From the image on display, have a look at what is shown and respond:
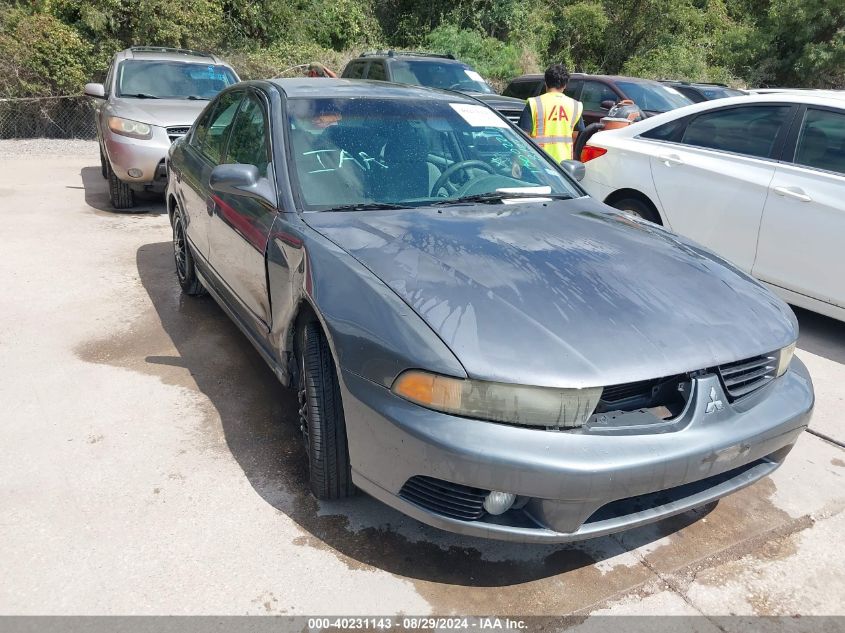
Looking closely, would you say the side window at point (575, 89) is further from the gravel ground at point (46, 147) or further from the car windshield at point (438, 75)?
the gravel ground at point (46, 147)

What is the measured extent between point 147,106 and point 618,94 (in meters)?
6.18

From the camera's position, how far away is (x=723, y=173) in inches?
200

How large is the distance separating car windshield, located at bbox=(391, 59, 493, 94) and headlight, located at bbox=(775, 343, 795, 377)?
8.13 m

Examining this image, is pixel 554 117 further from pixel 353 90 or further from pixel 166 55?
pixel 166 55

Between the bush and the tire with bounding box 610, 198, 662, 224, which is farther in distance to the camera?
the bush

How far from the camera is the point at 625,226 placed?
3279 mm

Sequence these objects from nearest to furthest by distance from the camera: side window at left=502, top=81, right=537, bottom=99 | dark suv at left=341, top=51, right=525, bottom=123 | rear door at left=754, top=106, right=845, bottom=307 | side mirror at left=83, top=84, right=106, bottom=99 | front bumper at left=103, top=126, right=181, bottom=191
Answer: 1. rear door at left=754, top=106, right=845, bottom=307
2. front bumper at left=103, top=126, right=181, bottom=191
3. side mirror at left=83, top=84, right=106, bottom=99
4. dark suv at left=341, top=51, right=525, bottom=123
5. side window at left=502, top=81, right=537, bottom=99

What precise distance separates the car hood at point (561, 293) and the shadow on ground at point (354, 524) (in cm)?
83

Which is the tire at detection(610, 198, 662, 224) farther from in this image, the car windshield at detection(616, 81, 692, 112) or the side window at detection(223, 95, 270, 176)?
the car windshield at detection(616, 81, 692, 112)

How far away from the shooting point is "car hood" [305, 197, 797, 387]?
7.17ft

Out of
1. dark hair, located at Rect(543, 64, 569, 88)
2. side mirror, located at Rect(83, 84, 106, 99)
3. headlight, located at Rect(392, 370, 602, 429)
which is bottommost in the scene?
headlight, located at Rect(392, 370, 602, 429)

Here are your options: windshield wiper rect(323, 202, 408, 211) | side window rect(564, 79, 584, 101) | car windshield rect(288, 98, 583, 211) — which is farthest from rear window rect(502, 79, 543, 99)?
windshield wiper rect(323, 202, 408, 211)

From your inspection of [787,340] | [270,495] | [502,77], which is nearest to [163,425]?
[270,495]

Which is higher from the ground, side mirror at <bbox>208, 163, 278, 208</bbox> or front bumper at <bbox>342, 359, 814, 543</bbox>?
side mirror at <bbox>208, 163, 278, 208</bbox>
